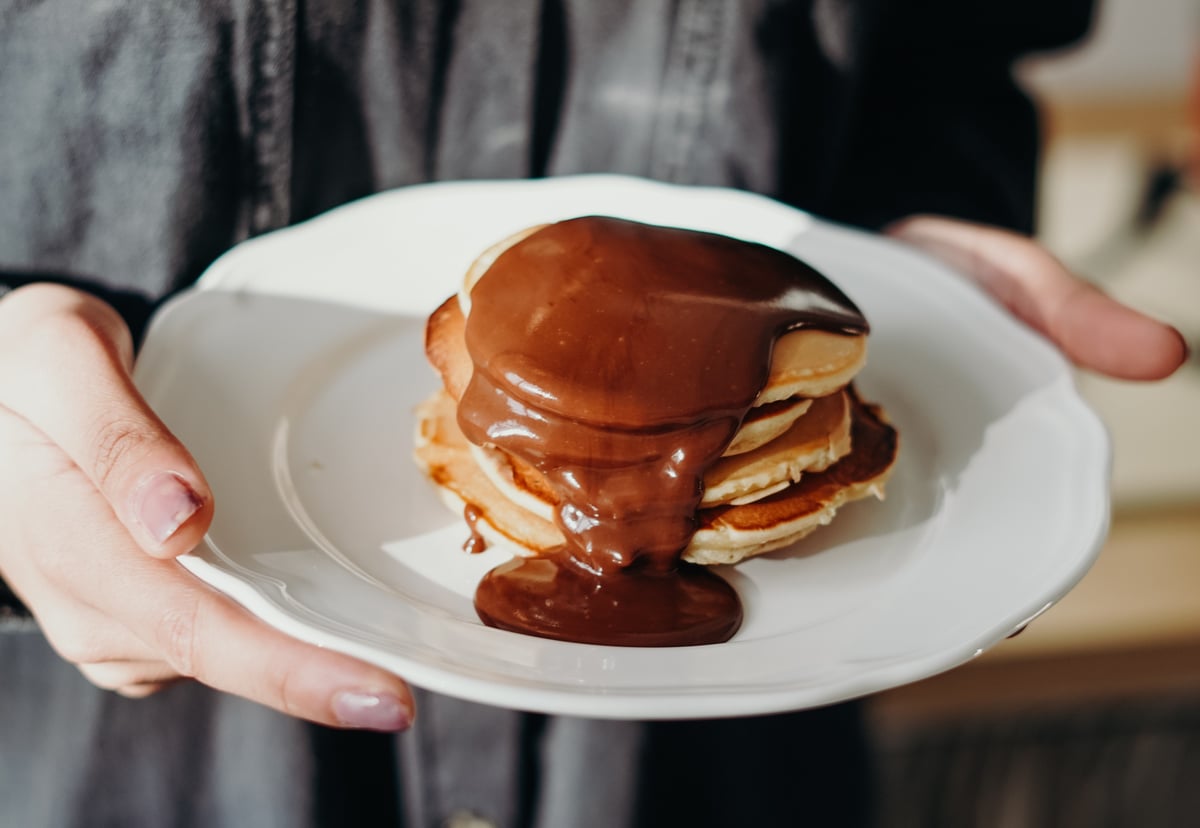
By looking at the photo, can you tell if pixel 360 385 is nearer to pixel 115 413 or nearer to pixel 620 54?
pixel 115 413

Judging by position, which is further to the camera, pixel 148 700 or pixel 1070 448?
pixel 148 700

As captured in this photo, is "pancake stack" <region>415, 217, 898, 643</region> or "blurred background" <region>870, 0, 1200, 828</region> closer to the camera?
"pancake stack" <region>415, 217, 898, 643</region>

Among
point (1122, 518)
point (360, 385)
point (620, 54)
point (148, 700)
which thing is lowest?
point (1122, 518)

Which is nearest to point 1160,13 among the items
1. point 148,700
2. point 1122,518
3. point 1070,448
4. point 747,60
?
point 1122,518

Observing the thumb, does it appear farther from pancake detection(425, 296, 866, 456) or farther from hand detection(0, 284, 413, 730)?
pancake detection(425, 296, 866, 456)

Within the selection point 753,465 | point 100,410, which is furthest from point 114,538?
point 753,465

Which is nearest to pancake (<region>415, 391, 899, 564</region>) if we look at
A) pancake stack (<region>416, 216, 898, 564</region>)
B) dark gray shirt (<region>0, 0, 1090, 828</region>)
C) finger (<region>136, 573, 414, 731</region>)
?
pancake stack (<region>416, 216, 898, 564</region>)

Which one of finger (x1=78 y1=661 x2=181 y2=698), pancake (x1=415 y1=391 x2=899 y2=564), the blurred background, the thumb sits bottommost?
the blurred background
